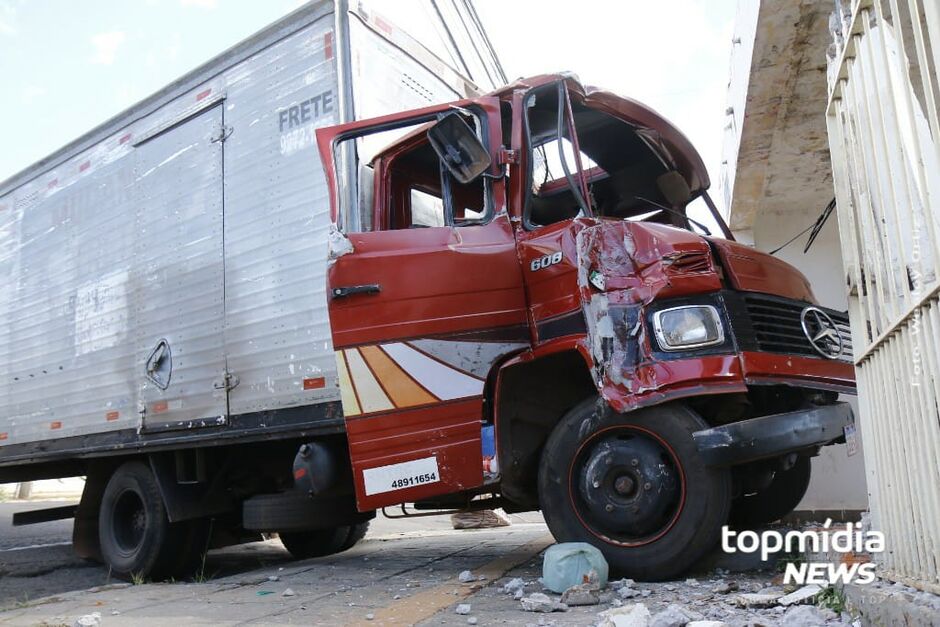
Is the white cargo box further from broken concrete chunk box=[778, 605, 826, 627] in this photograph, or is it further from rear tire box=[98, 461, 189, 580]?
broken concrete chunk box=[778, 605, 826, 627]

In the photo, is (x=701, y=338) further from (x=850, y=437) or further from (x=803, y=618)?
(x=803, y=618)

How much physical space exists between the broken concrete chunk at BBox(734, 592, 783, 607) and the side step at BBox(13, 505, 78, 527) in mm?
6011

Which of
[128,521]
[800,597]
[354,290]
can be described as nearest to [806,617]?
[800,597]

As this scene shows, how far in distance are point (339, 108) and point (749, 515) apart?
147 inches

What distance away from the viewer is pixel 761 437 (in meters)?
3.51

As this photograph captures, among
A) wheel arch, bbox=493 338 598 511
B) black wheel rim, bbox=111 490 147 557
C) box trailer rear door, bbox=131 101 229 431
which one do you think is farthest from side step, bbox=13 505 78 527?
wheel arch, bbox=493 338 598 511

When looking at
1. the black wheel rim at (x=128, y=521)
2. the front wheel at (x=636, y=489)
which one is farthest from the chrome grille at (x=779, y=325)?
the black wheel rim at (x=128, y=521)

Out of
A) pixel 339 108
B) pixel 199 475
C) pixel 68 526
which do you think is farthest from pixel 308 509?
pixel 68 526

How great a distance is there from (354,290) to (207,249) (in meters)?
1.98

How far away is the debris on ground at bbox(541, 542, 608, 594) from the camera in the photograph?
140 inches

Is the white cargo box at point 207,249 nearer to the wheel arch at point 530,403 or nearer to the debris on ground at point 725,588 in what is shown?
the wheel arch at point 530,403

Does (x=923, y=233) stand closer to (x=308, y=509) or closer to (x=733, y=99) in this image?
(x=308, y=509)

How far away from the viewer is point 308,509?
5.23 m

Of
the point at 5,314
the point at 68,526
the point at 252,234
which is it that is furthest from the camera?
the point at 68,526
